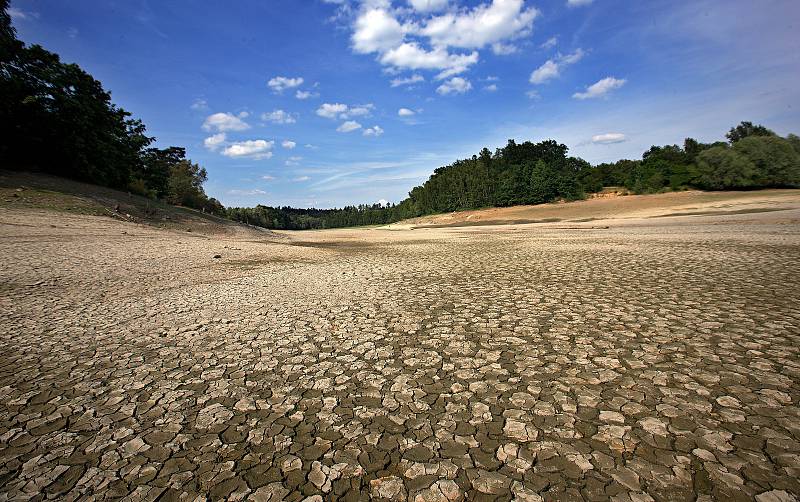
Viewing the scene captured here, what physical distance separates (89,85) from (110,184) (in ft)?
39.7

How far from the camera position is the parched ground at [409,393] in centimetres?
279

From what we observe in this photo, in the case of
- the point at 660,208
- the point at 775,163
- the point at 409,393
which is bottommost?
the point at 660,208

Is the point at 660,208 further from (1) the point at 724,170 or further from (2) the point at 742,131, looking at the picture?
(2) the point at 742,131

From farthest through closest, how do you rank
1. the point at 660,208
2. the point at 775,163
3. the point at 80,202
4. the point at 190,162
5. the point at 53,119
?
the point at 190,162
the point at 775,163
the point at 660,208
the point at 53,119
the point at 80,202

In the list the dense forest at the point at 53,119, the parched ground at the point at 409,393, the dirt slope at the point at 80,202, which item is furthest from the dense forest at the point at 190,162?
the parched ground at the point at 409,393

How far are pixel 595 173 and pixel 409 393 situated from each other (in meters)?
108

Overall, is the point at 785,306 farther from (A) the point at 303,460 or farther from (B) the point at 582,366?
(A) the point at 303,460

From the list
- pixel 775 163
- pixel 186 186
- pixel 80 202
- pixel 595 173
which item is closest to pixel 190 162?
pixel 186 186

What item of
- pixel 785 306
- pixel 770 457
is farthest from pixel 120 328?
pixel 785 306

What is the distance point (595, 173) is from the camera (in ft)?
308

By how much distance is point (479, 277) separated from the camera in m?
11.5

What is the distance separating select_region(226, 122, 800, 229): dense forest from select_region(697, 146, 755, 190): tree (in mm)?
143

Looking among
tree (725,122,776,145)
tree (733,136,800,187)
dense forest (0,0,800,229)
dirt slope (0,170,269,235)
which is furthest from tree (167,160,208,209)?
tree (725,122,776,145)

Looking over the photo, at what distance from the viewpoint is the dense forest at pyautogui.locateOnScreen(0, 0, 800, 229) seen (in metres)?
31.5
